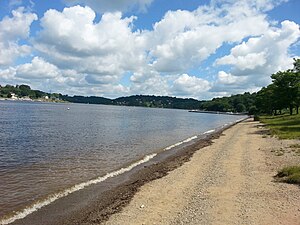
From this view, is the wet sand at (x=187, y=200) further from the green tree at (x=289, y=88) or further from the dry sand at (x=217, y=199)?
the green tree at (x=289, y=88)

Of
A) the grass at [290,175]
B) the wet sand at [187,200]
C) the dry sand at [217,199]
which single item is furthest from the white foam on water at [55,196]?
the grass at [290,175]

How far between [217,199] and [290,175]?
5.35 metres

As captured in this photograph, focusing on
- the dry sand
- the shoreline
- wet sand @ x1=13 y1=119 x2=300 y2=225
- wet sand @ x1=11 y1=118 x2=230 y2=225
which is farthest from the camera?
the shoreline

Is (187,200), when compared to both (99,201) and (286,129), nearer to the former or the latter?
(99,201)

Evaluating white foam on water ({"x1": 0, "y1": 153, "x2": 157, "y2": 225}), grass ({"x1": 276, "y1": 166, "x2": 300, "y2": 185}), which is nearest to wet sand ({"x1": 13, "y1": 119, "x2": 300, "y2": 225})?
white foam on water ({"x1": 0, "y1": 153, "x2": 157, "y2": 225})

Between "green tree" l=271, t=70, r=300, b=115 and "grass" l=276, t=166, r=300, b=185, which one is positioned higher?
"green tree" l=271, t=70, r=300, b=115

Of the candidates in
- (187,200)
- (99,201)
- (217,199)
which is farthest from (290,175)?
(99,201)

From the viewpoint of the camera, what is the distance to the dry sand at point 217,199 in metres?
11.9

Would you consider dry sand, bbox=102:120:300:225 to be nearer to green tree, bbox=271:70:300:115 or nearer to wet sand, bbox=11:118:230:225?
wet sand, bbox=11:118:230:225

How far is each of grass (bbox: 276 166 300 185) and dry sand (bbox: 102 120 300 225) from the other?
50 centimetres

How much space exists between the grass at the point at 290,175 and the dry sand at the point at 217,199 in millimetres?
496

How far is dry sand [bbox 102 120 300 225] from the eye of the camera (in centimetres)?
1191

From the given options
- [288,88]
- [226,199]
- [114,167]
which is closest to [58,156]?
[114,167]

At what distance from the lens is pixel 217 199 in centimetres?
1412
